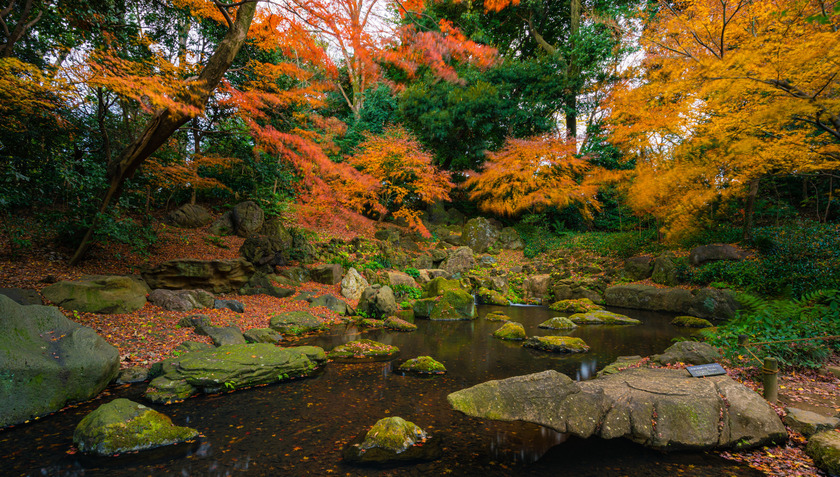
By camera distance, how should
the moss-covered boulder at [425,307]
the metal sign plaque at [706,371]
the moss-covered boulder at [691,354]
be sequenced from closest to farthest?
the metal sign plaque at [706,371] → the moss-covered boulder at [691,354] → the moss-covered boulder at [425,307]

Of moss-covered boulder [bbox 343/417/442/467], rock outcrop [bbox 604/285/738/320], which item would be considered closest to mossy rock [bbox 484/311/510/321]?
rock outcrop [bbox 604/285/738/320]

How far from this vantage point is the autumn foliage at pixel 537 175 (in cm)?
1533

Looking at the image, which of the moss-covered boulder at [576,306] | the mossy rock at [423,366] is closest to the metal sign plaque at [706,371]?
the mossy rock at [423,366]

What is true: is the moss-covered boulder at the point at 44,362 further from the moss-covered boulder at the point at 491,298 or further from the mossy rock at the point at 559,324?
the moss-covered boulder at the point at 491,298

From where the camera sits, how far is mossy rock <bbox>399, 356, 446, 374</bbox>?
5316 mm

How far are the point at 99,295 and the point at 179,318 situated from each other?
4.20 feet

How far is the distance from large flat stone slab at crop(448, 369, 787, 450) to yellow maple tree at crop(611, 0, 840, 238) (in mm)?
3244

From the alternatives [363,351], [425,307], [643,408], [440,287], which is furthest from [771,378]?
[440,287]

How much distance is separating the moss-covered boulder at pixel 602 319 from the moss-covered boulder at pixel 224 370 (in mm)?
6983

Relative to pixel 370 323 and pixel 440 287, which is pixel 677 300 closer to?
pixel 440 287

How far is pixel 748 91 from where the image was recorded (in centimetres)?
594

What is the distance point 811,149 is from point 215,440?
984 cm

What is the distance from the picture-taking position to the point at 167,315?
6375mm

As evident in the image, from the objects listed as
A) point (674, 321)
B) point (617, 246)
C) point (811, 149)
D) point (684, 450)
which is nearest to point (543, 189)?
point (617, 246)
